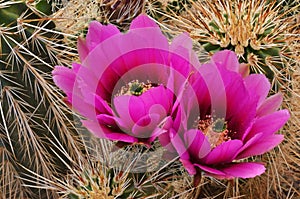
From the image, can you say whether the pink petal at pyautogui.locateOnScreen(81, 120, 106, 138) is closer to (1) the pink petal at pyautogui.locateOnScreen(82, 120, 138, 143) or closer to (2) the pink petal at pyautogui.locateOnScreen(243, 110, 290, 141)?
(1) the pink petal at pyautogui.locateOnScreen(82, 120, 138, 143)

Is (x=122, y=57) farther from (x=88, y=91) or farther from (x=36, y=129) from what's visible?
(x=36, y=129)

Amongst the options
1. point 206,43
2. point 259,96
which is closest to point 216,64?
point 259,96

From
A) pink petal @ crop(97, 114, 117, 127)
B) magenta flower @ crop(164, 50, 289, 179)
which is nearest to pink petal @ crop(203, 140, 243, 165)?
magenta flower @ crop(164, 50, 289, 179)

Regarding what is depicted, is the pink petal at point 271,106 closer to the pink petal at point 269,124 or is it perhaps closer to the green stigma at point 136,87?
the pink petal at point 269,124

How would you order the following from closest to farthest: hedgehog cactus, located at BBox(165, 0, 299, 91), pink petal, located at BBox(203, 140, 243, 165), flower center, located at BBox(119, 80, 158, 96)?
pink petal, located at BBox(203, 140, 243, 165) < flower center, located at BBox(119, 80, 158, 96) < hedgehog cactus, located at BBox(165, 0, 299, 91)

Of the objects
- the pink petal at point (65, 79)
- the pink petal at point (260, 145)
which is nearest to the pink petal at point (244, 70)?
the pink petal at point (260, 145)

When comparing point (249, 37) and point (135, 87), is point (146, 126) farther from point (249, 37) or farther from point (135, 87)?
point (249, 37)

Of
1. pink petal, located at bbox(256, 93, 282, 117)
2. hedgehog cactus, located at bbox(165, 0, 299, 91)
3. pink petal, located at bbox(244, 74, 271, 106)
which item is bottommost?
pink petal, located at bbox(256, 93, 282, 117)
